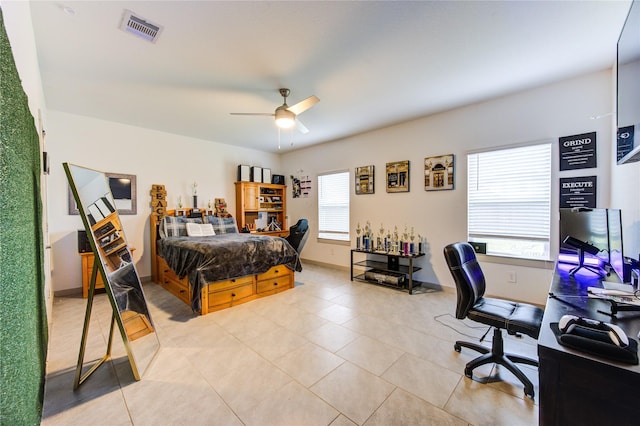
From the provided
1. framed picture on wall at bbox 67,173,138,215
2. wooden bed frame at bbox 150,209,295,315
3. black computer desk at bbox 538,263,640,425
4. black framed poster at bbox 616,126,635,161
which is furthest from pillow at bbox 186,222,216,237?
black framed poster at bbox 616,126,635,161

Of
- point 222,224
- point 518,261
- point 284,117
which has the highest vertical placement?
point 284,117

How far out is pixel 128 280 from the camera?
2.15 m

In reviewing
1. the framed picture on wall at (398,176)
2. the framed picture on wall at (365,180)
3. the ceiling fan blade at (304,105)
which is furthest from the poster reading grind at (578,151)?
the ceiling fan blade at (304,105)

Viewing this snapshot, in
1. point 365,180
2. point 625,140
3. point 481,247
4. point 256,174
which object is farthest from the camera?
point 256,174

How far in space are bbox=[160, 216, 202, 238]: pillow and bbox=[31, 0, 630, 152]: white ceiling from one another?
68.7 inches

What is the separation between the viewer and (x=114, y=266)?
6.59 ft

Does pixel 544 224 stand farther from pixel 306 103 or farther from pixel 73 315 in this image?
pixel 73 315

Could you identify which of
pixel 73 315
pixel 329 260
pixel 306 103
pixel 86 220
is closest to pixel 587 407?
pixel 86 220

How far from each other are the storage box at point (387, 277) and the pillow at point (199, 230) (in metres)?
2.93

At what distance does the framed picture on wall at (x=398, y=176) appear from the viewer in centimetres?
438

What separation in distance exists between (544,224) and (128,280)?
456 cm

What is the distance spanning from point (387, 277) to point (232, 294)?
240 cm

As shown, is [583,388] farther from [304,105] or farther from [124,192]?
[124,192]

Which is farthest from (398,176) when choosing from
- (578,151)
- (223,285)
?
(223,285)
